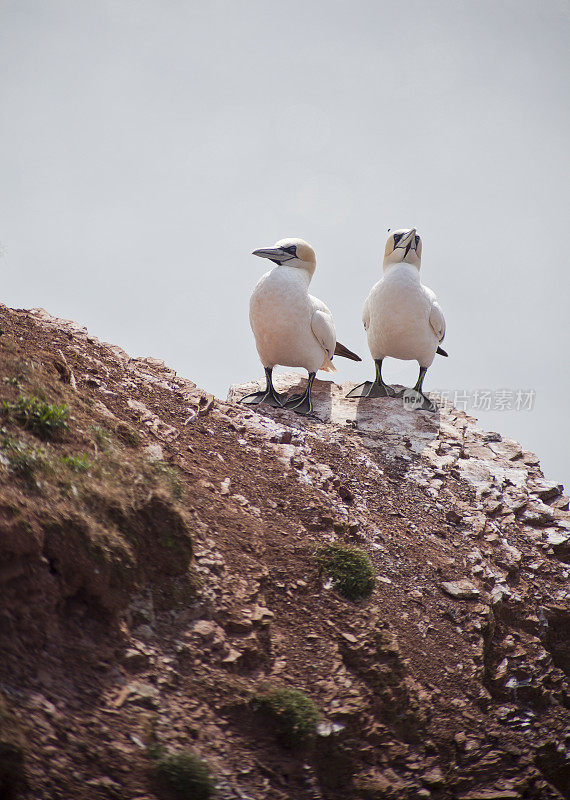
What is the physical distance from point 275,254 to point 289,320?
4.12 ft

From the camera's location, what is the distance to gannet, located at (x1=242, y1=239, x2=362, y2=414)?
10.5 m

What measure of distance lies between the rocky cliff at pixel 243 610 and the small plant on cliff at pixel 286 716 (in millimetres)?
14

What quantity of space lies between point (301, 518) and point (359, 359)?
588 cm

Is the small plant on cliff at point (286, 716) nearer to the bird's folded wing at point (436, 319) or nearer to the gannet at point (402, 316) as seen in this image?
the gannet at point (402, 316)

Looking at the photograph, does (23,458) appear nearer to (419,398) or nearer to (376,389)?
(376,389)

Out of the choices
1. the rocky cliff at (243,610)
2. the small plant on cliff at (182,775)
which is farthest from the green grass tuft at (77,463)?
the small plant on cliff at (182,775)

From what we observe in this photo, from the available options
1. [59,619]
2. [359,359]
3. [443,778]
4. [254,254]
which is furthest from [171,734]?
[359,359]

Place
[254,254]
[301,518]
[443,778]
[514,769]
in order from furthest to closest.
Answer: [254,254], [301,518], [514,769], [443,778]

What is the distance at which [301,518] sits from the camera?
288 inches

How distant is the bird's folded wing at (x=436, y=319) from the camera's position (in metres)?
11.6

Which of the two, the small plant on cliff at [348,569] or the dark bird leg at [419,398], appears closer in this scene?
the small plant on cliff at [348,569]

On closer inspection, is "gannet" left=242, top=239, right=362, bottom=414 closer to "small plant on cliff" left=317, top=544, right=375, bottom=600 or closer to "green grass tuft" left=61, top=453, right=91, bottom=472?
"small plant on cliff" left=317, top=544, right=375, bottom=600

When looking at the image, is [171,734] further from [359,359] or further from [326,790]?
[359,359]

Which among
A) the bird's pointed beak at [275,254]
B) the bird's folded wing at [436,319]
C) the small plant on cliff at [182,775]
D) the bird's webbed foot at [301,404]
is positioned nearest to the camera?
the small plant on cliff at [182,775]
